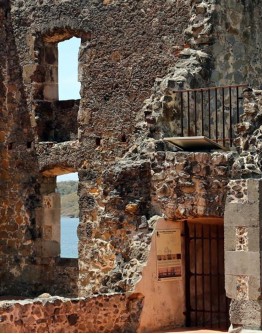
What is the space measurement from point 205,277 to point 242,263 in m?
2.02

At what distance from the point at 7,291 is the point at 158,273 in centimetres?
651

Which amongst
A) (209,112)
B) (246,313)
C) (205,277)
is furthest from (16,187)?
(246,313)

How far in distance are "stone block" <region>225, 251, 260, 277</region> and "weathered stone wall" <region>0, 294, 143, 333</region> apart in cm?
146

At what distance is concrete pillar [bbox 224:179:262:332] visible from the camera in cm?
1302

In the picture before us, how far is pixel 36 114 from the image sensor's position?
66.0 feet

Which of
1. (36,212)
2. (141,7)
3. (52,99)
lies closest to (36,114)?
(52,99)

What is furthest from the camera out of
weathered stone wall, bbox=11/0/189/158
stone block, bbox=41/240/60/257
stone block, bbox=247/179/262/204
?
stone block, bbox=41/240/60/257

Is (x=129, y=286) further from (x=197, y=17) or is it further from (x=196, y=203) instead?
(x=197, y=17)

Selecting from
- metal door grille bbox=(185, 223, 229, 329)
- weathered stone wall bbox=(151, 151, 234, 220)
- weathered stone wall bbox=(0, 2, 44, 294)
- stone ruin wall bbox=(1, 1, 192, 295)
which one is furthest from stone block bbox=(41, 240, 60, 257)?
weathered stone wall bbox=(151, 151, 234, 220)

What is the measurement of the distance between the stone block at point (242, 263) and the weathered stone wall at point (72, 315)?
1.46 m

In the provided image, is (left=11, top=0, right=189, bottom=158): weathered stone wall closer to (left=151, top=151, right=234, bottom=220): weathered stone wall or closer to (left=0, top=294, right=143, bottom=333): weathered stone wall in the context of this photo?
(left=151, top=151, right=234, bottom=220): weathered stone wall

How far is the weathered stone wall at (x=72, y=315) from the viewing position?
41.5 ft

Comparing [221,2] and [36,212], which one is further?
[36,212]

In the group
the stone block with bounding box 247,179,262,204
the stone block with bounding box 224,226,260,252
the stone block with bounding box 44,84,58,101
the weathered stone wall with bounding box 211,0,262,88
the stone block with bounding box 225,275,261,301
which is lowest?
the stone block with bounding box 225,275,261,301
